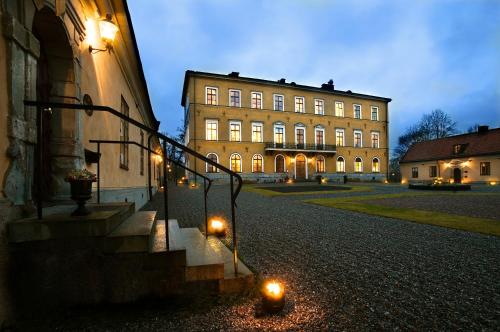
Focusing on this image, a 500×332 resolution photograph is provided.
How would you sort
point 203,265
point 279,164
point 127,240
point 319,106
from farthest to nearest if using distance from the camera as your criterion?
1. point 319,106
2. point 279,164
3. point 203,265
4. point 127,240

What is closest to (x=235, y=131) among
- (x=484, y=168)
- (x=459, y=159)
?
(x=459, y=159)

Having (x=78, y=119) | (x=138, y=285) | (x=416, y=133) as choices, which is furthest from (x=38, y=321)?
(x=416, y=133)

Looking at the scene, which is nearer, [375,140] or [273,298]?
[273,298]

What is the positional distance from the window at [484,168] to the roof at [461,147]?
1.11 metres

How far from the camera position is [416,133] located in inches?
1925

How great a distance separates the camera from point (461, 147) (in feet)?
107

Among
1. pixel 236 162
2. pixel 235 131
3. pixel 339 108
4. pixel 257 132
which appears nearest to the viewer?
pixel 236 162

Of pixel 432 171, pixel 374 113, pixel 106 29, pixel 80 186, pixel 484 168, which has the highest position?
pixel 374 113

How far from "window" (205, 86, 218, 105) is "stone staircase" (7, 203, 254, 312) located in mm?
27303

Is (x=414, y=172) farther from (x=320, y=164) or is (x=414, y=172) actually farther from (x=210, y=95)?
(x=210, y=95)

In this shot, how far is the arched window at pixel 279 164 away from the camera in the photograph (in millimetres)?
31406

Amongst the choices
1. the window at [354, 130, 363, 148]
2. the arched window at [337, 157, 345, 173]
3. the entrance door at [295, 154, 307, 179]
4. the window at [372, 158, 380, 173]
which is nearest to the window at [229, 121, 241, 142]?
the entrance door at [295, 154, 307, 179]

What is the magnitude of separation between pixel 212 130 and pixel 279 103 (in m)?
9.03

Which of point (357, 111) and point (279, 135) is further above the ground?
point (357, 111)
